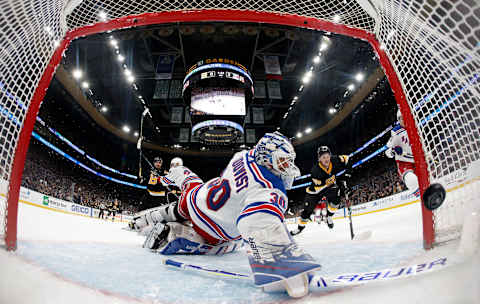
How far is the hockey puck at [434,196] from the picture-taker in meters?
0.78

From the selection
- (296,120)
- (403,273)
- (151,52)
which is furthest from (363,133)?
(403,273)

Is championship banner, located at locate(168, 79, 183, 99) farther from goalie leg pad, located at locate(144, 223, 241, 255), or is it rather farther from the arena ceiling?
goalie leg pad, located at locate(144, 223, 241, 255)

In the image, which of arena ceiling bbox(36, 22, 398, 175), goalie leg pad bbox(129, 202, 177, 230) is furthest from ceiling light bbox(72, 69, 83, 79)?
goalie leg pad bbox(129, 202, 177, 230)

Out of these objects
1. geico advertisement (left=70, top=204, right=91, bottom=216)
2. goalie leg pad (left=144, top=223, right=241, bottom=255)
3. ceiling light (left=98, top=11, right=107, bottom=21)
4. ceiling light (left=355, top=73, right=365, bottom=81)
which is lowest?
geico advertisement (left=70, top=204, right=91, bottom=216)

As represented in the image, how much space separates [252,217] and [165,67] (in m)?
9.04

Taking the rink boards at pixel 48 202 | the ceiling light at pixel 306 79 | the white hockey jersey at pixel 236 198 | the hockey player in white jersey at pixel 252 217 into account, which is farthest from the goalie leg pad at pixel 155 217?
the ceiling light at pixel 306 79

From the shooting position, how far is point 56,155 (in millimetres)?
10453

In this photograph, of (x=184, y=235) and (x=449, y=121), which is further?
(x=184, y=235)

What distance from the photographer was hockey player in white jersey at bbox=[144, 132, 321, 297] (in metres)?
0.73

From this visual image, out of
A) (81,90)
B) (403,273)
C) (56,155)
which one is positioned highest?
(81,90)

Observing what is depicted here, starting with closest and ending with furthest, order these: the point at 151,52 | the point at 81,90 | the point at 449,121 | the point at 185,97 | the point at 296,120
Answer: the point at 449,121
the point at 185,97
the point at 151,52
the point at 81,90
the point at 296,120

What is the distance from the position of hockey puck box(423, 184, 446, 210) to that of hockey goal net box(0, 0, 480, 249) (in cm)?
7

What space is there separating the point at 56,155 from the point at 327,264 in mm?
12058

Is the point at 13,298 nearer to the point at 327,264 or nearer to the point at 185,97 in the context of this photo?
the point at 327,264
